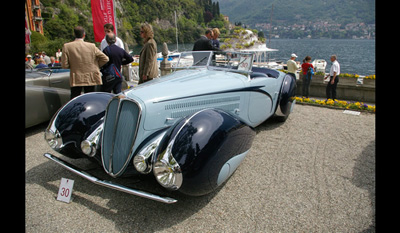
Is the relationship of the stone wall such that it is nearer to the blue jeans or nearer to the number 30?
the blue jeans

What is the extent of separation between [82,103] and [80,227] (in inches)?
71.3

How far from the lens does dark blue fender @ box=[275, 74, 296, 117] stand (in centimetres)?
588

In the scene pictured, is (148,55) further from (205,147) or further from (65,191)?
(205,147)

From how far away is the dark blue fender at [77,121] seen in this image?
3648mm

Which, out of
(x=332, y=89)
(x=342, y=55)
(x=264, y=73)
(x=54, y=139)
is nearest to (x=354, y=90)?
(x=332, y=89)

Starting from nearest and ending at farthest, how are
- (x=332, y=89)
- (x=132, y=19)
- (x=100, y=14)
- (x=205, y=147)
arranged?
(x=205, y=147) < (x=100, y=14) < (x=332, y=89) < (x=132, y=19)

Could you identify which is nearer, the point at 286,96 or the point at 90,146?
the point at 90,146

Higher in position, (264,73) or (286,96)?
(264,73)

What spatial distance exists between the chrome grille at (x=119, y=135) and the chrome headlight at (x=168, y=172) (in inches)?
23.0

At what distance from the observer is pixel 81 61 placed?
525 centimetres

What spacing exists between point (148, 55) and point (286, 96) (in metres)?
Result: 3.23

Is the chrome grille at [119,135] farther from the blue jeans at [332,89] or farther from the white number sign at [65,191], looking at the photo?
the blue jeans at [332,89]
